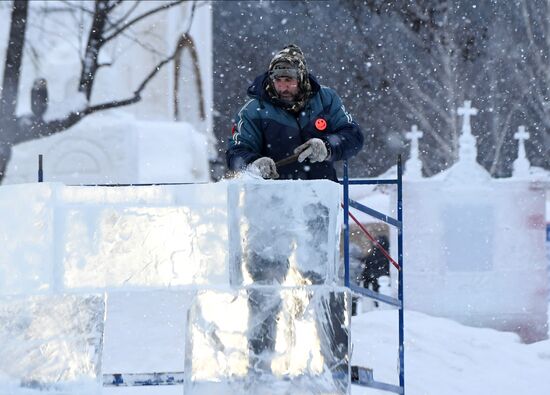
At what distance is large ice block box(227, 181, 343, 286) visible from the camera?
12.2ft

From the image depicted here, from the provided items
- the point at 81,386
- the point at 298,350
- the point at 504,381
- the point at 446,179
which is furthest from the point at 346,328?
the point at 446,179

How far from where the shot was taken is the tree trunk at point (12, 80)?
11250mm

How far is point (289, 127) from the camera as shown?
15.7 feet

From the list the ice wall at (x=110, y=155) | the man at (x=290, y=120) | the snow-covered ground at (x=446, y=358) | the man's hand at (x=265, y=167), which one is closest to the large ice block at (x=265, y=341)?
the man's hand at (x=265, y=167)

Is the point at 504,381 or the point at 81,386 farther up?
the point at 81,386

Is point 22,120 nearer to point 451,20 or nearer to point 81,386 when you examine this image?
point 81,386

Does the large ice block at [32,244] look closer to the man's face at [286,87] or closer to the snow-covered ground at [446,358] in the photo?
the man's face at [286,87]

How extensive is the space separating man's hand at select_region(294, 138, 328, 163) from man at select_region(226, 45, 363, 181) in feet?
0.78

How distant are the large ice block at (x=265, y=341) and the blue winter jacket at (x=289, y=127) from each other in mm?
1158

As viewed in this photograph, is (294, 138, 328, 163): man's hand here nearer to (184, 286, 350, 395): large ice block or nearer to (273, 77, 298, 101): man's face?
(273, 77, 298, 101): man's face

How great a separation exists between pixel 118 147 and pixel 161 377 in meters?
9.00

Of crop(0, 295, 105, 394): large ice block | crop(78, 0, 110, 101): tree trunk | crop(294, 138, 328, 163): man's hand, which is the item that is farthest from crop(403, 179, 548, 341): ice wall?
crop(0, 295, 105, 394): large ice block

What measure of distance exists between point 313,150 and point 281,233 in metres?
0.71

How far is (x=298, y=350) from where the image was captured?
3729 millimetres
